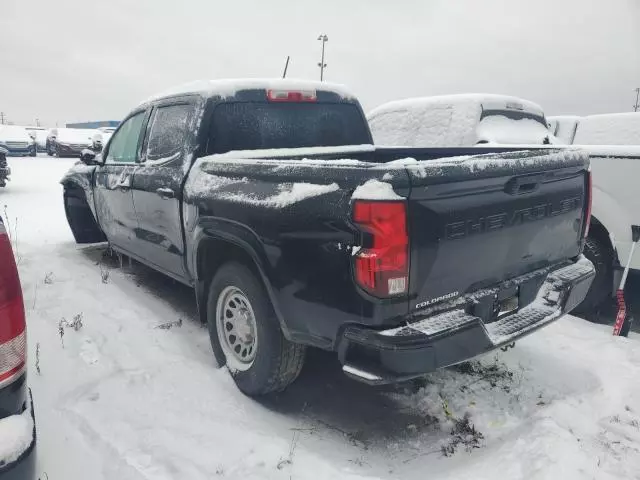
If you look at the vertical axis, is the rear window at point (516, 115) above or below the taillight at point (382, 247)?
above

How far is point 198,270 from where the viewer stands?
3.36 meters

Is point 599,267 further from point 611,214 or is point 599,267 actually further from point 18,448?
point 18,448

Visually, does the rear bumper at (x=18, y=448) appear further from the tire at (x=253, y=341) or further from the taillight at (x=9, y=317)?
the tire at (x=253, y=341)

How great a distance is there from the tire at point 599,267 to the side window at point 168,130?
3778 millimetres

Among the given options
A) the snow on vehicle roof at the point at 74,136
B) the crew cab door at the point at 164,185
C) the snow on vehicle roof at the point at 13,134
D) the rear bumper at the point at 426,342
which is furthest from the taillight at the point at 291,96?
the snow on vehicle roof at the point at 13,134

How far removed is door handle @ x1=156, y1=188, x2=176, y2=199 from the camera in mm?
3617

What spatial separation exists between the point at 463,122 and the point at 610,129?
2571 mm

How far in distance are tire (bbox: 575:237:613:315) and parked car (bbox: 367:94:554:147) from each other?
206 cm

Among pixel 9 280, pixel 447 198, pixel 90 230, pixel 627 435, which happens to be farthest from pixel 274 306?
pixel 90 230

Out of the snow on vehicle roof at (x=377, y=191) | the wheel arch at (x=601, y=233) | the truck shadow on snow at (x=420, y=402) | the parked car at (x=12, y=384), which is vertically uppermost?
the snow on vehicle roof at (x=377, y=191)

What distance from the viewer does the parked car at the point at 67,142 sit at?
24516 mm

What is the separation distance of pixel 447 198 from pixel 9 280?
180cm

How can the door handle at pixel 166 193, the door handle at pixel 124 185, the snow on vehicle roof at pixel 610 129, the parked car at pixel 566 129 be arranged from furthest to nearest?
the parked car at pixel 566 129, the snow on vehicle roof at pixel 610 129, the door handle at pixel 124 185, the door handle at pixel 166 193

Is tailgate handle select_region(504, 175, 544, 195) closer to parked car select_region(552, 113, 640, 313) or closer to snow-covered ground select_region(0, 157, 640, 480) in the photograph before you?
snow-covered ground select_region(0, 157, 640, 480)
